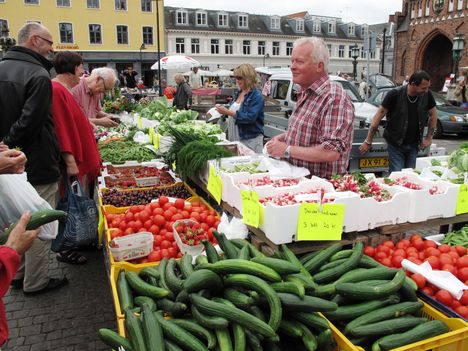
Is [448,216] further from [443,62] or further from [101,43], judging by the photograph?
[101,43]

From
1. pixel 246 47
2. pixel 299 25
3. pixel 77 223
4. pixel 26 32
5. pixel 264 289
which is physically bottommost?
pixel 77 223

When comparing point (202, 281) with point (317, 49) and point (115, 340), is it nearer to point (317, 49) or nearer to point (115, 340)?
point (115, 340)

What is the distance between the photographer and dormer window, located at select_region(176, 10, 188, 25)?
1971 inches

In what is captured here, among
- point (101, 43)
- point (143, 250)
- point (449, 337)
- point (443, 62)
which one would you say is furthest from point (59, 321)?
point (101, 43)

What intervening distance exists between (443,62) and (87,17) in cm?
3353

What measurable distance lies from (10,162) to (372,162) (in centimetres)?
520

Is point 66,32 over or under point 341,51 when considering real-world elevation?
over

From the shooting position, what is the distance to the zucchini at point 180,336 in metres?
1.75

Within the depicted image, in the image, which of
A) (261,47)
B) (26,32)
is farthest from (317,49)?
(261,47)

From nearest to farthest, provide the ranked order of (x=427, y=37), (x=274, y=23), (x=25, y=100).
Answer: (x=25, y=100) < (x=427, y=37) < (x=274, y=23)

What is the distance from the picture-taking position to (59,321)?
3.75 meters

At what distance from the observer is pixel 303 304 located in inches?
72.4

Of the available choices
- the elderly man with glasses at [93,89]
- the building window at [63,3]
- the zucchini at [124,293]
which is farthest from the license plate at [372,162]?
the building window at [63,3]

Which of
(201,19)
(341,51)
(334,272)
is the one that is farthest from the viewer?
(341,51)
